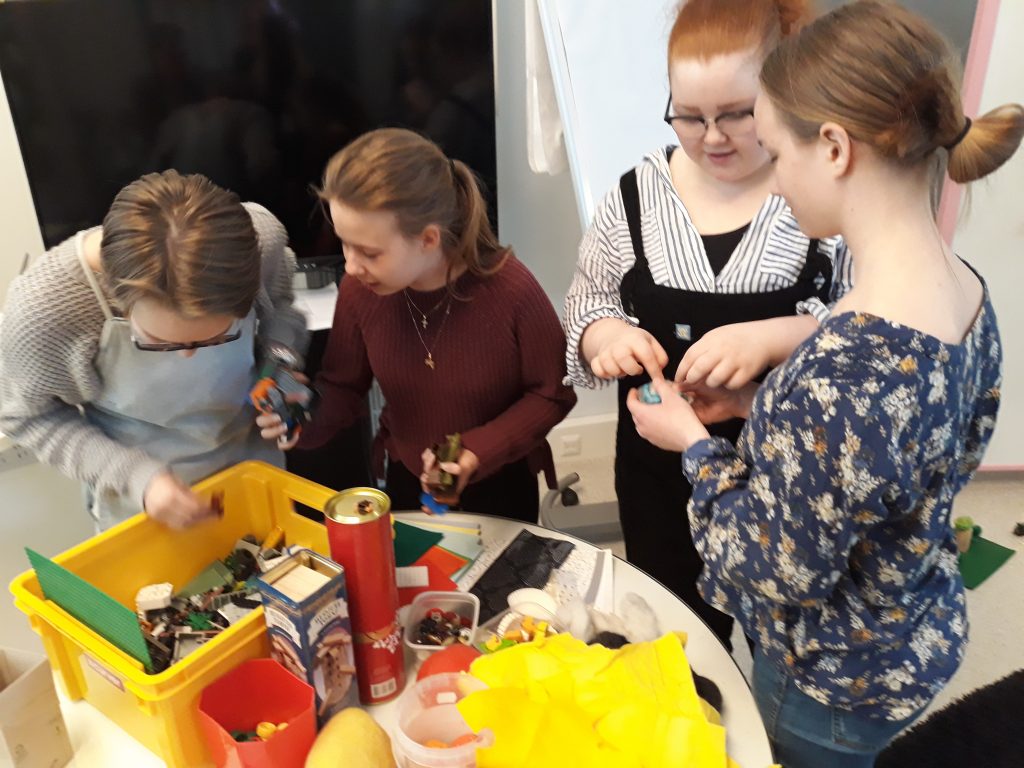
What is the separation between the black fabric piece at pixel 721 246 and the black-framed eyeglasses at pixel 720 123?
0.13m

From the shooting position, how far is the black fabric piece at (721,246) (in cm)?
111

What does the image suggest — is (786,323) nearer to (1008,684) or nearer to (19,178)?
(1008,684)

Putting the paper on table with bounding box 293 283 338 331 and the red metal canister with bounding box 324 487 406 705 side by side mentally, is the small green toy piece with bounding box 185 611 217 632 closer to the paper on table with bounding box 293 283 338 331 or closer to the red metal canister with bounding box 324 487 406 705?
the red metal canister with bounding box 324 487 406 705

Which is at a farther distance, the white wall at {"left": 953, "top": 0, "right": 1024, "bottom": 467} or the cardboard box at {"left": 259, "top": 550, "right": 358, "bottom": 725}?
the white wall at {"left": 953, "top": 0, "right": 1024, "bottom": 467}

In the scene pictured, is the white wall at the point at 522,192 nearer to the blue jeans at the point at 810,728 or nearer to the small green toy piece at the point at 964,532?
the small green toy piece at the point at 964,532

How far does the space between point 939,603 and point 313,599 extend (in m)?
0.67

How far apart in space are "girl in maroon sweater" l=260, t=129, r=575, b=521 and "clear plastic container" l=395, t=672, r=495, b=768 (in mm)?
382

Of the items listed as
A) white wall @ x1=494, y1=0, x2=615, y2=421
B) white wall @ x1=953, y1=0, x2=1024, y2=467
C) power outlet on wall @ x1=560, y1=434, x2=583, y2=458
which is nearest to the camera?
white wall @ x1=953, y1=0, x2=1024, y2=467

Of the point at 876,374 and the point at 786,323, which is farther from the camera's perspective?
the point at 786,323

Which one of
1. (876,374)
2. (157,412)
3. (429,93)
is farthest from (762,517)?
(429,93)

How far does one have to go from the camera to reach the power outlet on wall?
271 centimetres

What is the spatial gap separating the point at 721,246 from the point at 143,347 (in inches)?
30.9

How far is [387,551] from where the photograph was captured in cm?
85

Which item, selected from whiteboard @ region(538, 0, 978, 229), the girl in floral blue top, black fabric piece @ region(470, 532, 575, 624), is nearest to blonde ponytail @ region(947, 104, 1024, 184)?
the girl in floral blue top
